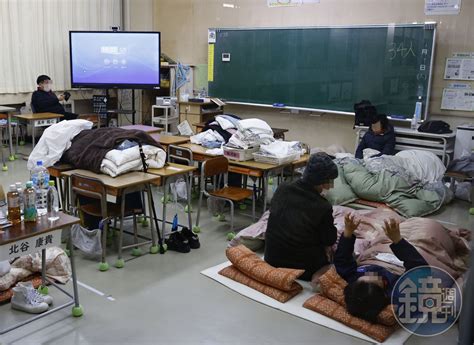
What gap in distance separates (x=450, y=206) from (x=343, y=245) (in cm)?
306

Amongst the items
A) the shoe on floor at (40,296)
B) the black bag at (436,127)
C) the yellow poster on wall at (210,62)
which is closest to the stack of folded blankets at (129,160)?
the shoe on floor at (40,296)

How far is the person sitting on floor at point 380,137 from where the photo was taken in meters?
6.28

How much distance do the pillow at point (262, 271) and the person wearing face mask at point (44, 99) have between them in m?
5.17

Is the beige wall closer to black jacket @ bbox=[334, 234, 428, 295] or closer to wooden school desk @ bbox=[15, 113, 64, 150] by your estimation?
wooden school desk @ bbox=[15, 113, 64, 150]

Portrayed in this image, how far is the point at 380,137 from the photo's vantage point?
6301mm

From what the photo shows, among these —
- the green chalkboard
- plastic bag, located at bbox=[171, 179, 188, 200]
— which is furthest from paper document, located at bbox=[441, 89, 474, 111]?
plastic bag, located at bbox=[171, 179, 188, 200]

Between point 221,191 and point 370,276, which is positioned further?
point 221,191

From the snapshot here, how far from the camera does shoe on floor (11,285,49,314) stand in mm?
3139

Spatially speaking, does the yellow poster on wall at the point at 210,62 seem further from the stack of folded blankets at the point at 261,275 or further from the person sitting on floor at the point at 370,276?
the person sitting on floor at the point at 370,276

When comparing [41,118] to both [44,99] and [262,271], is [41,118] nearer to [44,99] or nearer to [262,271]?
[44,99]

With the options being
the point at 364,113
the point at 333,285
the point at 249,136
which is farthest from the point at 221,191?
the point at 364,113

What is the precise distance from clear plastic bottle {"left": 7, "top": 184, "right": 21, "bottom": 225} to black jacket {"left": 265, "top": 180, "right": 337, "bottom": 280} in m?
1.71

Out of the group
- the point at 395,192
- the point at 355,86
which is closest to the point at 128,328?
the point at 395,192

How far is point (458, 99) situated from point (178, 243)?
164 inches
